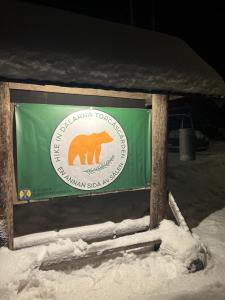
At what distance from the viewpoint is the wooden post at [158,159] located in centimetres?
443

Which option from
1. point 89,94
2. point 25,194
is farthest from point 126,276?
point 89,94

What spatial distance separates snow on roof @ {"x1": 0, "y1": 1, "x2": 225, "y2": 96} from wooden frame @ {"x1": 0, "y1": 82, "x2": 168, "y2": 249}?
48 cm

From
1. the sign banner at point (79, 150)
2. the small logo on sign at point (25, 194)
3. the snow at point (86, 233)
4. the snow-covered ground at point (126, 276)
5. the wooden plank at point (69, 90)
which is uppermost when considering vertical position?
the wooden plank at point (69, 90)

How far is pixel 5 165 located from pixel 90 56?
6.36 feet

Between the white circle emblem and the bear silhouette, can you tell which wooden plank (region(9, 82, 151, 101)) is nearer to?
the white circle emblem

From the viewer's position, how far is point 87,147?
13.4 feet

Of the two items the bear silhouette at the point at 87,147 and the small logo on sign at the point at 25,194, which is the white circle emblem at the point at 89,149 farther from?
the small logo on sign at the point at 25,194

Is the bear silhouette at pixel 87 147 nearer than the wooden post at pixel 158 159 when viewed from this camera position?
Yes

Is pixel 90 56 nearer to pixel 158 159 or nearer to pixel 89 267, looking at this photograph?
pixel 158 159

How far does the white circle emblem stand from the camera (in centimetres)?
393

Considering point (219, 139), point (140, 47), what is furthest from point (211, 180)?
point (219, 139)

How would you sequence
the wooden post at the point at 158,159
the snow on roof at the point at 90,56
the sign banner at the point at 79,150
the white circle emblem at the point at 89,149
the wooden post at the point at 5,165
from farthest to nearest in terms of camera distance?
the wooden post at the point at 158,159 → the white circle emblem at the point at 89,149 → the sign banner at the point at 79,150 → the wooden post at the point at 5,165 → the snow on roof at the point at 90,56

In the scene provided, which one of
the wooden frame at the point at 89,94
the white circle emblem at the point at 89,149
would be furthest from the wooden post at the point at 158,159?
the white circle emblem at the point at 89,149

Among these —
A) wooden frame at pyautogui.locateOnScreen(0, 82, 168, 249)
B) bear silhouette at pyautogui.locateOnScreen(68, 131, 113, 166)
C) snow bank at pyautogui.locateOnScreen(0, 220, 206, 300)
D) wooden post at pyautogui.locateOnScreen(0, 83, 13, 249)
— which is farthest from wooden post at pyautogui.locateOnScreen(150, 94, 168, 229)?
wooden post at pyautogui.locateOnScreen(0, 83, 13, 249)
